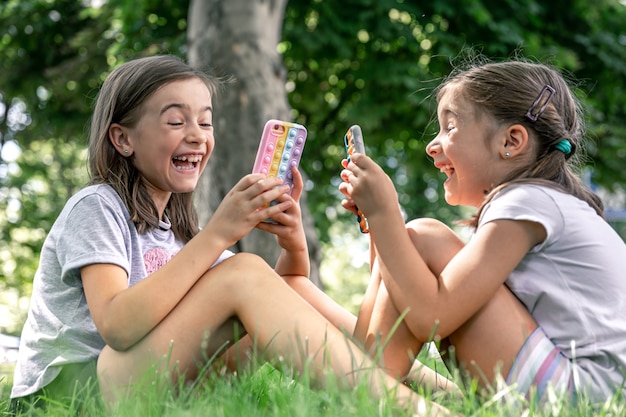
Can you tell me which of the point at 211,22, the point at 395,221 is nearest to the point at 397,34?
the point at 211,22

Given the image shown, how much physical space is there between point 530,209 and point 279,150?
88cm

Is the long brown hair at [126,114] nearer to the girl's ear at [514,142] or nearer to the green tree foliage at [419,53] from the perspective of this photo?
the girl's ear at [514,142]

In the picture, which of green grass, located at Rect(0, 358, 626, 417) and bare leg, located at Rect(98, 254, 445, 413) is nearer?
green grass, located at Rect(0, 358, 626, 417)

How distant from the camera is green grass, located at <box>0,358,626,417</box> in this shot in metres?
1.87

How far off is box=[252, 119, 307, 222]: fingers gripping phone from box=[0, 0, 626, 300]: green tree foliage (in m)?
4.75

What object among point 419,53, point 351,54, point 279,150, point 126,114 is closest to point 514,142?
point 279,150

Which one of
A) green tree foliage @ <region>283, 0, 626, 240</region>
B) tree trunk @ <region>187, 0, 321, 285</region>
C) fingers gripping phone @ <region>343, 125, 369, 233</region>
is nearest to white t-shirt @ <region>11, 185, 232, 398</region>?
fingers gripping phone @ <region>343, 125, 369, 233</region>

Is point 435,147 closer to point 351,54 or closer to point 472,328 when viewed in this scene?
point 472,328

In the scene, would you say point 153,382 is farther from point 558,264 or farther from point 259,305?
point 558,264

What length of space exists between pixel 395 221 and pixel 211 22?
15.9 ft

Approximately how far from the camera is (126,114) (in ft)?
9.23

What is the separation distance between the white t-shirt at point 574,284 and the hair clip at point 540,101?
0.95 ft

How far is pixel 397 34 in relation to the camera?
27.0 ft

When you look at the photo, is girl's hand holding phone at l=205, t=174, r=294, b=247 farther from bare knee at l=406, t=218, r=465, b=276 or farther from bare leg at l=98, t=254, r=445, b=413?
bare knee at l=406, t=218, r=465, b=276
